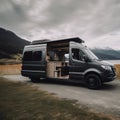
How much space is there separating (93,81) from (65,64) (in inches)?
154

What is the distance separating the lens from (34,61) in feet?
38.4

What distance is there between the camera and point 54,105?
18.2ft

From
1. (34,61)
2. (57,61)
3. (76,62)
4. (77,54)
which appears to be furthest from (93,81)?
(34,61)

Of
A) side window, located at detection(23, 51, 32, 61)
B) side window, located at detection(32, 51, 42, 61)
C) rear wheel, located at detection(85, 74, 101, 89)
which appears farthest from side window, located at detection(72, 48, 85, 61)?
side window, located at detection(23, 51, 32, 61)

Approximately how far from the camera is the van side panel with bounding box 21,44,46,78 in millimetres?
11289

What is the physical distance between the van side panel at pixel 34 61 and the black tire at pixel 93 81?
350 cm

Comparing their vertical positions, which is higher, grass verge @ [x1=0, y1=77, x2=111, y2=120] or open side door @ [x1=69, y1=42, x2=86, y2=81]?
open side door @ [x1=69, y1=42, x2=86, y2=81]

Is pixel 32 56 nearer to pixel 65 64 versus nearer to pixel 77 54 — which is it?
pixel 65 64

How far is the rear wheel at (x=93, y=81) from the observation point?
8.71 m

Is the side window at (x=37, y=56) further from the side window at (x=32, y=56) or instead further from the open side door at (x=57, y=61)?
the open side door at (x=57, y=61)

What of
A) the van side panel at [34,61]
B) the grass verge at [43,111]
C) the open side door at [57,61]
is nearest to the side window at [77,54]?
the open side door at [57,61]

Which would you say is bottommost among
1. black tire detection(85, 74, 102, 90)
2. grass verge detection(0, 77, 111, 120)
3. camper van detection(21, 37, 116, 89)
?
grass verge detection(0, 77, 111, 120)

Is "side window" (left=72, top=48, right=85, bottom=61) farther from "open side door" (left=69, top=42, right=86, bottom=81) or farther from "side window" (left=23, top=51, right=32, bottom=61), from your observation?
"side window" (left=23, top=51, right=32, bottom=61)

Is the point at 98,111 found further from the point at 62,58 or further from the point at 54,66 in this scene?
the point at 62,58
